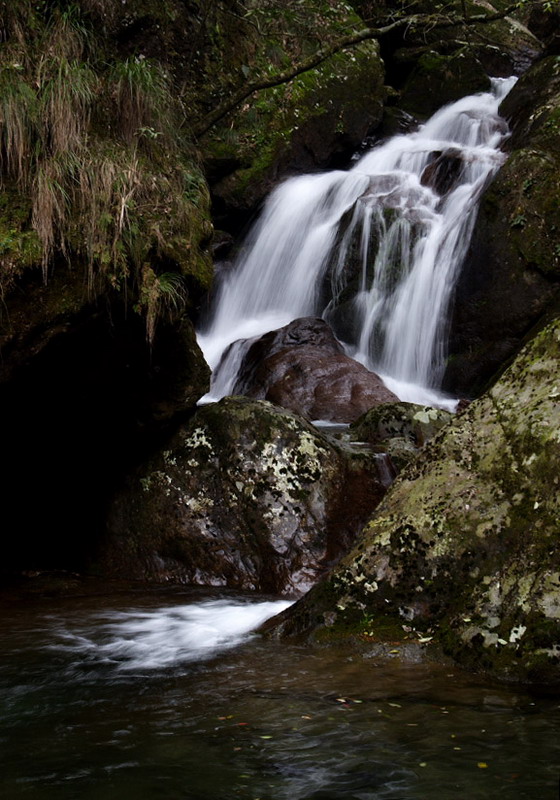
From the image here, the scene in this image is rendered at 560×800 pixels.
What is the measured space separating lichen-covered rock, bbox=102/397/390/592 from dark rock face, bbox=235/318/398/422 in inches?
114

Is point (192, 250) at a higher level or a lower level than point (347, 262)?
lower

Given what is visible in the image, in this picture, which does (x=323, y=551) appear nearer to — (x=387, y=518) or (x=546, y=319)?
(x=387, y=518)

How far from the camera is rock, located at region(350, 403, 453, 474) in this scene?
284 inches

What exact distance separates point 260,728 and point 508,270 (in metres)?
8.95

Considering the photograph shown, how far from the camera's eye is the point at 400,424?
7.28m

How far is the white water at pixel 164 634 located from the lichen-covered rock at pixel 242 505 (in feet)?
2.08

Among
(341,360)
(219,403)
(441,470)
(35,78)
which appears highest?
(35,78)

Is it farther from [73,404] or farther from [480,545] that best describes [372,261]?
[480,545]

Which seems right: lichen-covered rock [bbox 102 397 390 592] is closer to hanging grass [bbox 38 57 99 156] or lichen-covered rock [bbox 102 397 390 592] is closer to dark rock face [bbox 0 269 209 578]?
dark rock face [bbox 0 269 209 578]

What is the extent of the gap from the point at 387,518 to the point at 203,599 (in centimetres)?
195

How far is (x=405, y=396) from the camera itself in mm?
10125

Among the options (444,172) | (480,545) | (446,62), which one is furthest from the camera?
(446,62)

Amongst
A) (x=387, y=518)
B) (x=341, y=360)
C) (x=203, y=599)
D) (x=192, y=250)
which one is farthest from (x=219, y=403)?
(x=341, y=360)

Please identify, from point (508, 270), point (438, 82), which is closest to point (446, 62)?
point (438, 82)
